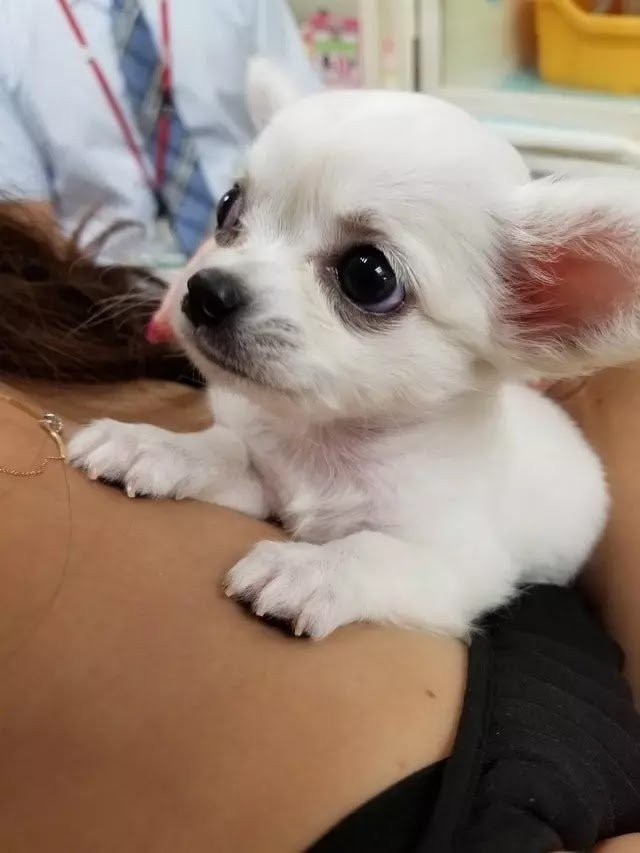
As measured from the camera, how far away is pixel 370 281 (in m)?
0.92

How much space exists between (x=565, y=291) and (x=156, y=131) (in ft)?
4.98

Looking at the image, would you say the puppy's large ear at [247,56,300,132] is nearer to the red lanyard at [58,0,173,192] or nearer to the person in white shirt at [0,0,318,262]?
the person in white shirt at [0,0,318,262]

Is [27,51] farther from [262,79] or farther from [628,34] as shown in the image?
[628,34]

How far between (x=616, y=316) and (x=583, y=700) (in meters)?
0.43

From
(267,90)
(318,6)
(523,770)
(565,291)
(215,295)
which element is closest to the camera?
(523,770)

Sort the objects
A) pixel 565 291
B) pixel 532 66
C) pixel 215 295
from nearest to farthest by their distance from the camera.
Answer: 1. pixel 215 295
2. pixel 565 291
3. pixel 532 66

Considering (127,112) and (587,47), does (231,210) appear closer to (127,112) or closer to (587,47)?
(127,112)

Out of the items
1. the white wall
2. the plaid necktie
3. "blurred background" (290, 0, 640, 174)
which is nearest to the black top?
the plaid necktie

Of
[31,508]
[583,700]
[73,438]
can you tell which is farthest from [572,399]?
[31,508]

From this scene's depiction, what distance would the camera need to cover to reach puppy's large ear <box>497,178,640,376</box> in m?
0.93

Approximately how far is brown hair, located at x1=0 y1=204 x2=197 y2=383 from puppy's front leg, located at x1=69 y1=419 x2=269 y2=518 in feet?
0.52

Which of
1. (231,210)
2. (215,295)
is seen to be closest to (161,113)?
(231,210)

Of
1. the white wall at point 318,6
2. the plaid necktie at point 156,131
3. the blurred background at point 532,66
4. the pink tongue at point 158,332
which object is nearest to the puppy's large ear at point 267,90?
the pink tongue at point 158,332

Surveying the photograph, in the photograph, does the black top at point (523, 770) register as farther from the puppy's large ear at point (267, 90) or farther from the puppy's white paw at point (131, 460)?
the puppy's large ear at point (267, 90)
